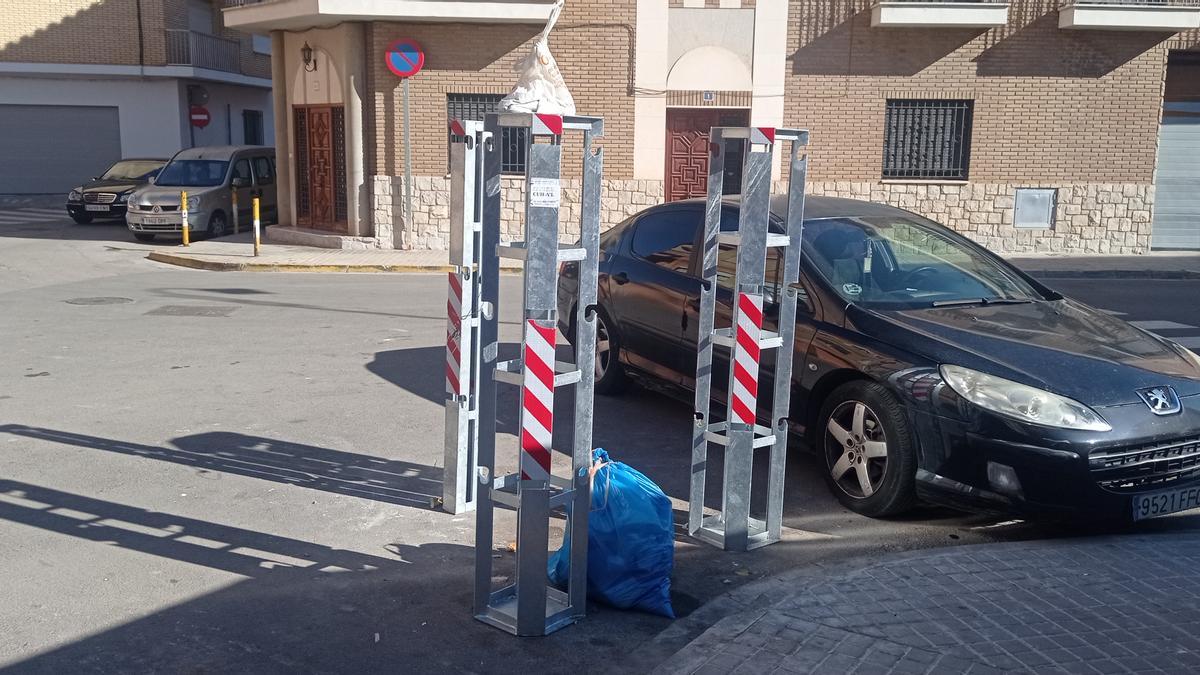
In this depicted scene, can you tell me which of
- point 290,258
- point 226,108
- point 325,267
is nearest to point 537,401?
point 325,267

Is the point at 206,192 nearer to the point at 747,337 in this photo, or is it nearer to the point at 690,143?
the point at 690,143

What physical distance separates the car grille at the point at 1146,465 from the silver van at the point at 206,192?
58.8 feet

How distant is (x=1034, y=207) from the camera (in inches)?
777

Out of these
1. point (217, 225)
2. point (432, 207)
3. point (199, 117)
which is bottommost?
point (217, 225)

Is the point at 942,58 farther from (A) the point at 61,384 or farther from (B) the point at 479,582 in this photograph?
(B) the point at 479,582

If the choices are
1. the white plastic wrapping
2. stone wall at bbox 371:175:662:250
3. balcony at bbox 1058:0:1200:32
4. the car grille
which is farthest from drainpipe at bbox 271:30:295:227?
the car grille

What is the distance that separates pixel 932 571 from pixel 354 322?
804cm

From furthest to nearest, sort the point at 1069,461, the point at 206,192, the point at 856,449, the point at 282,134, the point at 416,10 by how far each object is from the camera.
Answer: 1. the point at 282,134
2. the point at 206,192
3. the point at 416,10
4. the point at 856,449
5. the point at 1069,461

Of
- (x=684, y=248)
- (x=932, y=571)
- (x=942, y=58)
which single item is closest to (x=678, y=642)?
(x=932, y=571)

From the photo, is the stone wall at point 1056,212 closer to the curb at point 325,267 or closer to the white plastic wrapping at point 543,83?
the white plastic wrapping at point 543,83

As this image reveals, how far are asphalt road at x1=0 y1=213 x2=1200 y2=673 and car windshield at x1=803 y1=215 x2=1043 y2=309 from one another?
1.22 meters

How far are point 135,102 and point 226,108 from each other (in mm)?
3304

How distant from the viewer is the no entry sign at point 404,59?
18094 mm

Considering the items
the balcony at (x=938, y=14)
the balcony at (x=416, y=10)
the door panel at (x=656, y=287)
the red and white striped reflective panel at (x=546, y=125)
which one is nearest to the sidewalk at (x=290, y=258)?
the balcony at (x=416, y=10)
